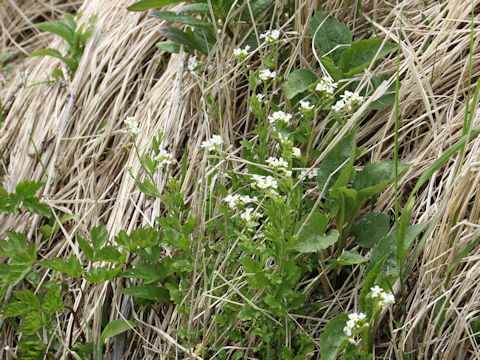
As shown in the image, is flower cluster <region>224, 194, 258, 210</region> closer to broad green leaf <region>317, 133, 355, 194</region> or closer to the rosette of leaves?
broad green leaf <region>317, 133, 355, 194</region>

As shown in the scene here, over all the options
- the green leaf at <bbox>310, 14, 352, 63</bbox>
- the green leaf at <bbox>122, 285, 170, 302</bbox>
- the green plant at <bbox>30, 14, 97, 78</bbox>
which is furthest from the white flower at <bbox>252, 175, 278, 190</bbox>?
the green plant at <bbox>30, 14, 97, 78</bbox>

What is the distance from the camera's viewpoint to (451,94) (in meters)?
1.86

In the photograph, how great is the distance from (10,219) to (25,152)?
320 millimetres

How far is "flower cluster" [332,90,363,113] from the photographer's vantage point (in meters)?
1.63

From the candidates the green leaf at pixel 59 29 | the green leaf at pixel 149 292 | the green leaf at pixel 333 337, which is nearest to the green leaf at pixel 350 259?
the green leaf at pixel 333 337

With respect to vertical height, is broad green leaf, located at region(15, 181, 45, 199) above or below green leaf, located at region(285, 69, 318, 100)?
below

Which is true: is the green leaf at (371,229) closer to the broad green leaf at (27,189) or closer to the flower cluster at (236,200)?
the flower cluster at (236,200)

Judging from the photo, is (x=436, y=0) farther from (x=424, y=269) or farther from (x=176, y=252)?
(x=176, y=252)

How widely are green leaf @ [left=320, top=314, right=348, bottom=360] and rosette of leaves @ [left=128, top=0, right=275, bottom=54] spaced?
3.34 feet

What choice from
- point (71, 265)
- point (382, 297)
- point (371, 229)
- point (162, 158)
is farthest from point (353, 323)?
point (71, 265)

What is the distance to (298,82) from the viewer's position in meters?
1.82

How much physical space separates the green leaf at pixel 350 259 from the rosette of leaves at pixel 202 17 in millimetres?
847

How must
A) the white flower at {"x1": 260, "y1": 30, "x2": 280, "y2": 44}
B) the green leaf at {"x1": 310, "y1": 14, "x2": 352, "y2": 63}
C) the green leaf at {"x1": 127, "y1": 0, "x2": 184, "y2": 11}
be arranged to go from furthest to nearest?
the green leaf at {"x1": 127, "y1": 0, "x2": 184, "y2": 11}
the green leaf at {"x1": 310, "y1": 14, "x2": 352, "y2": 63}
the white flower at {"x1": 260, "y1": 30, "x2": 280, "y2": 44}

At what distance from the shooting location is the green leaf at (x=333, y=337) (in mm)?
1431
